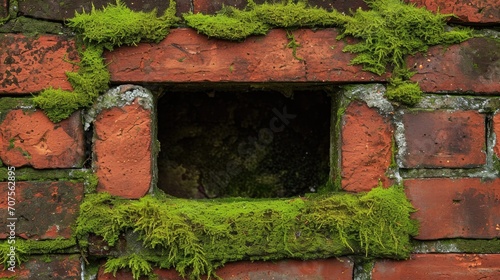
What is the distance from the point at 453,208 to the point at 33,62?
922mm

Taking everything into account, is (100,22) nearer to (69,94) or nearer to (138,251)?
(69,94)

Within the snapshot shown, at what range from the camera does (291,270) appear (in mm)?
1102

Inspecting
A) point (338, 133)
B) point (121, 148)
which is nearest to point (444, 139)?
point (338, 133)

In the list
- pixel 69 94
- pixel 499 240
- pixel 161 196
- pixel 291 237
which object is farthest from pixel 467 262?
pixel 69 94

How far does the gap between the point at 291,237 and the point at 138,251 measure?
315mm

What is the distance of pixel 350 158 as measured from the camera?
3.65ft

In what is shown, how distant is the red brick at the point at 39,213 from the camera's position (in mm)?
1074

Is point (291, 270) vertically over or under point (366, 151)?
under

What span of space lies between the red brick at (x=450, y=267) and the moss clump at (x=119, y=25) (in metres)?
0.71

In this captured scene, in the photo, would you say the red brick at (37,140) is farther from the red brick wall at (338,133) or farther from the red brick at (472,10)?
the red brick at (472,10)

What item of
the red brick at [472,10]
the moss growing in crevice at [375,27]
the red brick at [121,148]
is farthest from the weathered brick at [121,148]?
the red brick at [472,10]

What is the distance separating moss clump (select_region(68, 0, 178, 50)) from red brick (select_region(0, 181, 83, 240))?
1.04ft

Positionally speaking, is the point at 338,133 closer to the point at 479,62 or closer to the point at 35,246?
the point at 479,62

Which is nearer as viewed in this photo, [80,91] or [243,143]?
[80,91]
